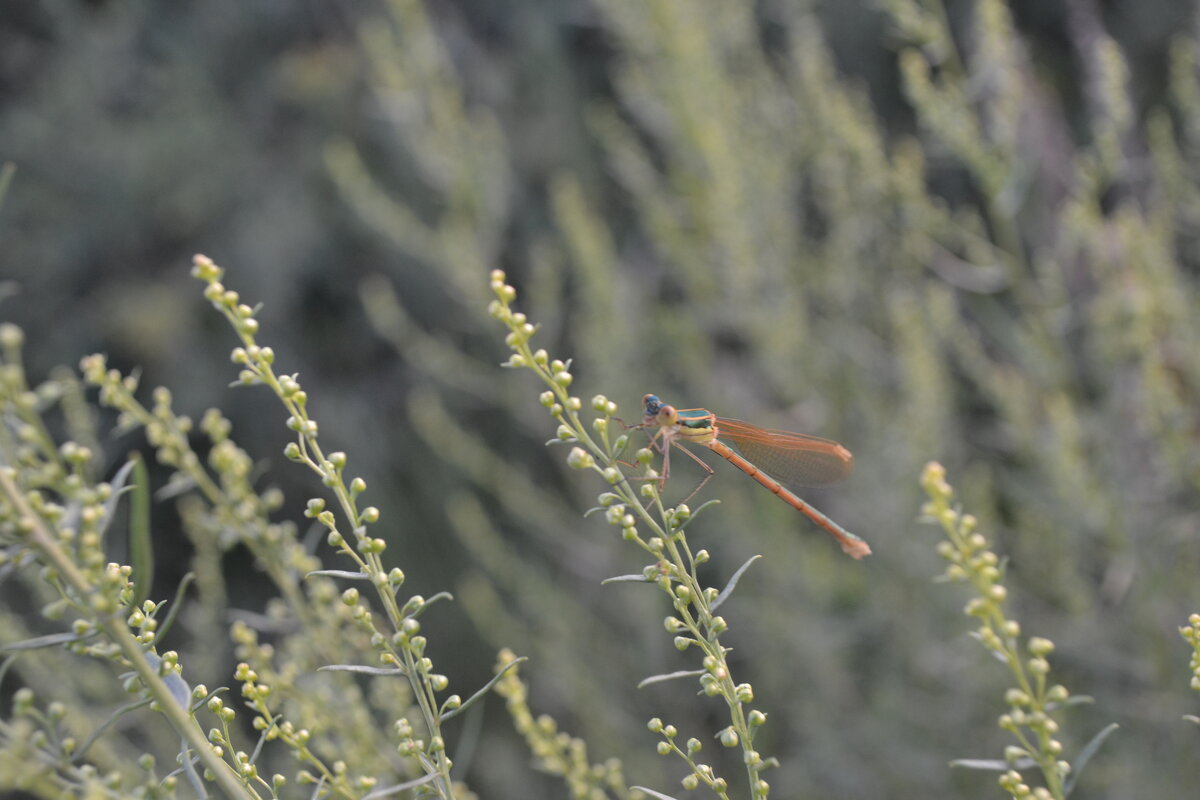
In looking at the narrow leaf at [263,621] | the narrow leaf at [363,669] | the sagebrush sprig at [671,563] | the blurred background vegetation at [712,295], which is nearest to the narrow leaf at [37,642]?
the narrow leaf at [363,669]

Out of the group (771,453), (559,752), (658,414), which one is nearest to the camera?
(559,752)

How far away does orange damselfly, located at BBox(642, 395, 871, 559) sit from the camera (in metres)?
1.76

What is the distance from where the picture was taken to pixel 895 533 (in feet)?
9.85

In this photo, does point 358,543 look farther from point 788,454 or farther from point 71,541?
point 788,454

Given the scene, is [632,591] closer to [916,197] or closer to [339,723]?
[916,197]

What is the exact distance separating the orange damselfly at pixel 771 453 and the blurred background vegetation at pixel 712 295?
0.77m

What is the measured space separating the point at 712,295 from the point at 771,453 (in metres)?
1.57

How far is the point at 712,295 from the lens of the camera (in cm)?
346

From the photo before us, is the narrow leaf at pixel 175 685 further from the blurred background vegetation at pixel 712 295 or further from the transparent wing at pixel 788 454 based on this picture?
the blurred background vegetation at pixel 712 295

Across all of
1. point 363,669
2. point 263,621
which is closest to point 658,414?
point 263,621

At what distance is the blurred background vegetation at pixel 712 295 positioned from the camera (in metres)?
2.66

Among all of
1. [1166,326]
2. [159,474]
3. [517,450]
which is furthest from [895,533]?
[159,474]

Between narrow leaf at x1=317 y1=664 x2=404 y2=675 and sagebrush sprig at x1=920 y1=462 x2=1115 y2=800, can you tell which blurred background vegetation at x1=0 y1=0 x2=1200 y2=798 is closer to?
narrow leaf at x1=317 y1=664 x2=404 y2=675

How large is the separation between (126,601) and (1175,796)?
250 cm
